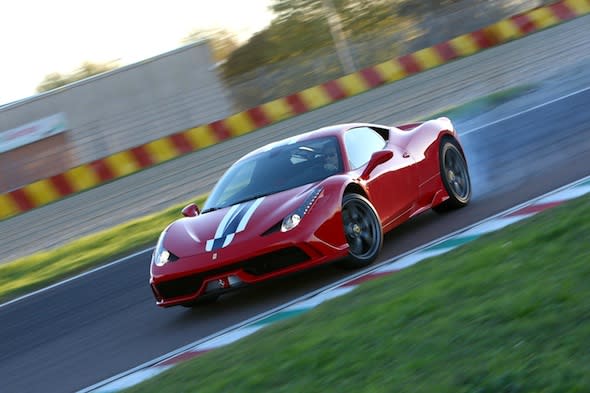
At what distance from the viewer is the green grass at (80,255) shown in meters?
12.2

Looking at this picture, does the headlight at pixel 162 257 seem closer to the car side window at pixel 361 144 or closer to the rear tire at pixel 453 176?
the car side window at pixel 361 144

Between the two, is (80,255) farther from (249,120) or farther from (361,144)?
(249,120)

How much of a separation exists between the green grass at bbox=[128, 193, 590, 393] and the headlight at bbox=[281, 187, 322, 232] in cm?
92

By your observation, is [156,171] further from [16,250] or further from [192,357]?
[192,357]

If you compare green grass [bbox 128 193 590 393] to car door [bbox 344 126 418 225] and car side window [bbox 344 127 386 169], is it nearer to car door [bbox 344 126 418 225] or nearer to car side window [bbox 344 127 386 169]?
car door [bbox 344 126 418 225]

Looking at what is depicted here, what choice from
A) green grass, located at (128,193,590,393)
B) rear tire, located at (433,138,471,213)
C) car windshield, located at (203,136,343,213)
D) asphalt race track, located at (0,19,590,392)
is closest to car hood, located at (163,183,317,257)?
car windshield, located at (203,136,343,213)

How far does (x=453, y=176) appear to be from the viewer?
1012 centimetres

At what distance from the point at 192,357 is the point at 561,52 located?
1682 cm

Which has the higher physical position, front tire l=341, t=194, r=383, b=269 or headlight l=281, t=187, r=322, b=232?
headlight l=281, t=187, r=322, b=232

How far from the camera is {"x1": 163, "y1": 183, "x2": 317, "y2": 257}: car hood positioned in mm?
7910

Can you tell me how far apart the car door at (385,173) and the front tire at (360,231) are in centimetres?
20

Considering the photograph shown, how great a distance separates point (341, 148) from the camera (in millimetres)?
8930

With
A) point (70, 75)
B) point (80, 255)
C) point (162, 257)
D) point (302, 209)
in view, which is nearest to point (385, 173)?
point (302, 209)

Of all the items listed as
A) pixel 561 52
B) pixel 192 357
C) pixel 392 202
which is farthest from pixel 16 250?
pixel 561 52
